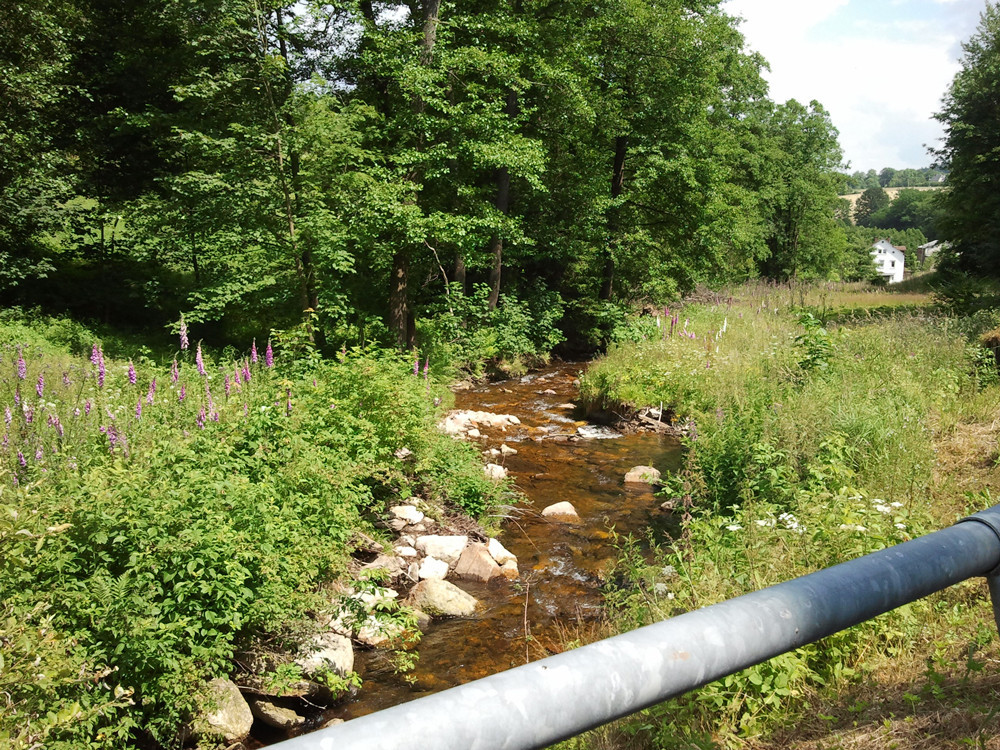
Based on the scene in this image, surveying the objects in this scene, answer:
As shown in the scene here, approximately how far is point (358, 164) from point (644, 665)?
14.2 meters

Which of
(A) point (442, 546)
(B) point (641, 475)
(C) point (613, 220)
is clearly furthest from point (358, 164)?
(C) point (613, 220)

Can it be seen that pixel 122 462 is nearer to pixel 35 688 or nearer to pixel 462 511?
pixel 35 688

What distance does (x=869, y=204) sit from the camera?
188 metres

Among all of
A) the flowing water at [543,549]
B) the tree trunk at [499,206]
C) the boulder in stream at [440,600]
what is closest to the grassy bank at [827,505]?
the flowing water at [543,549]

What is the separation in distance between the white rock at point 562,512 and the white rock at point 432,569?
80.4 inches

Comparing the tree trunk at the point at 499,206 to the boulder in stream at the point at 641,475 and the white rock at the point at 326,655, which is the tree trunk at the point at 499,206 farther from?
the white rock at the point at 326,655

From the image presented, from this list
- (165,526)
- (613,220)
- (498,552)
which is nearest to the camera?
(165,526)

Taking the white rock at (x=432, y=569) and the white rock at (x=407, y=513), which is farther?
the white rock at (x=407, y=513)

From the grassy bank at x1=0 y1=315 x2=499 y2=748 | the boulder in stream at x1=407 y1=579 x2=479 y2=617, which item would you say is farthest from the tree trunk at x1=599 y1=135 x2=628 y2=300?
the boulder in stream at x1=407 y1=579 x2=479 y2=617

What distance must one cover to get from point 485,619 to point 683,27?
744 inches

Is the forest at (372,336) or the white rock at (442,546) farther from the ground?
the forest at (372,336)

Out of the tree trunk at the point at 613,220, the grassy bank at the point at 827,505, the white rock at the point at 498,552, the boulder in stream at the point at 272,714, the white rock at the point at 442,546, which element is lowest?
the boulder in stream at the point at 272,714

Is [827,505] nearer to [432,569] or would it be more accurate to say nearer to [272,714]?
[432,569]

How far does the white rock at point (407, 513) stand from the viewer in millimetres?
8111
